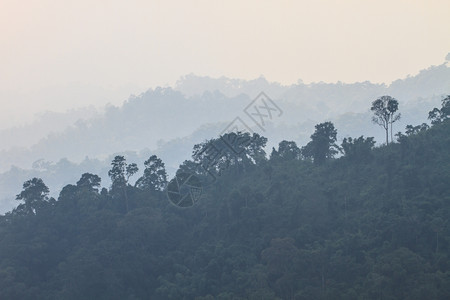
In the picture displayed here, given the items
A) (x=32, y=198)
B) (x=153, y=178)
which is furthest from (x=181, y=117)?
(x=32, y=198)

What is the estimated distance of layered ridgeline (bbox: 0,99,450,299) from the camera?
24891 millimetres

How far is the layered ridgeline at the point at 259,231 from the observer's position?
24.9 m

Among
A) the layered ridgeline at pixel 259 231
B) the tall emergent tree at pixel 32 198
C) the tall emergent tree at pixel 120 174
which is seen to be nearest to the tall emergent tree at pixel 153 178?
the layered ridgeline at pixel 259 231

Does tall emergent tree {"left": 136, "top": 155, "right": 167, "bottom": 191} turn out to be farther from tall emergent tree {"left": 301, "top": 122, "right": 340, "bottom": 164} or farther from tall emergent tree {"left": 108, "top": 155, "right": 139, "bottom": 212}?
tall emergent tree {"left": 301, "top": 122, "right": 340, "bottom": 164}

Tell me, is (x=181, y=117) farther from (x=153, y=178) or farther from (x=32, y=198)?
(x=32, y=198)

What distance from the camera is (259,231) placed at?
96.2 ft

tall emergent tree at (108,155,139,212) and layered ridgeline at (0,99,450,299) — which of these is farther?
tall emergent tree at (108,155,139,212)

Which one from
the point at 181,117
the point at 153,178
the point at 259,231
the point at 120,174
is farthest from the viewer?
the point at 181,117

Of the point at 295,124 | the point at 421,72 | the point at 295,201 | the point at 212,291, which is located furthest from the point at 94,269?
the point at 421,72

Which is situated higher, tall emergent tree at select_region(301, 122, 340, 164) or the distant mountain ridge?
the distant mountain ridge

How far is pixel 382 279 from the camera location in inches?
883

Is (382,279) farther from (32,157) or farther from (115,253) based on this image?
(32,157)

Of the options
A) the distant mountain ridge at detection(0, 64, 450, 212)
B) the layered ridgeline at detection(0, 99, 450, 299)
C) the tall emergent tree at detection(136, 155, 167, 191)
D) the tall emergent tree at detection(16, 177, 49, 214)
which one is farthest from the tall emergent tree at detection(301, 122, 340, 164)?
the distant mountain ridge at detection(0, 64, 450, 212)

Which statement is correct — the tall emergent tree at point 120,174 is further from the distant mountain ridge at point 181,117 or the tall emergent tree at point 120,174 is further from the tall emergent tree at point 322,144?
the distant mountain ridge at point 181,117
